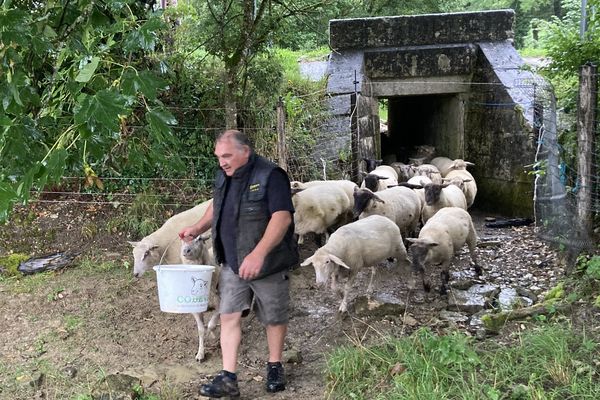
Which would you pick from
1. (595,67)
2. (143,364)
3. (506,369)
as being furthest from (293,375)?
(595,67)

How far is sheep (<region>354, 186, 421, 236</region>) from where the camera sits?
8234 mm

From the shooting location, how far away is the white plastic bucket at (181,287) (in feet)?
15.8

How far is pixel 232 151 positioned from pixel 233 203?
1.28 feet

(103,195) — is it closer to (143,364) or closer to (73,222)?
(73,222)

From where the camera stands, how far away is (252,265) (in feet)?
14.9

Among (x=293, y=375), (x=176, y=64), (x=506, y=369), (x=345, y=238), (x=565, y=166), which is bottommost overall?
(x=293, y=375)

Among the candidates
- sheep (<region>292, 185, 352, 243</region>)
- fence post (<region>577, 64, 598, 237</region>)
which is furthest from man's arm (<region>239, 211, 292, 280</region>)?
fence post (<region>577, 64, 598, 237</region>)

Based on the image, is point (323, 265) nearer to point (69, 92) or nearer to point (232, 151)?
point (232, 151)

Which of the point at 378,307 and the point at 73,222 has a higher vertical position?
the point at 73,222

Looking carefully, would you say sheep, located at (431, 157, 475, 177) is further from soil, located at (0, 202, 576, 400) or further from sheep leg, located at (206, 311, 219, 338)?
sheep leg, located at (206, 311, 219, 338)

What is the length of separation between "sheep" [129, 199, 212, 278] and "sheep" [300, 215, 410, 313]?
4.69ft

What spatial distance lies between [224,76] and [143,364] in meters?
5.03

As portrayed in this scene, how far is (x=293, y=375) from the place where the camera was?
5168 millimetres

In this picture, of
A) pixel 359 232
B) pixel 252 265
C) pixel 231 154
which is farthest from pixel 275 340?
pixel 359 232
